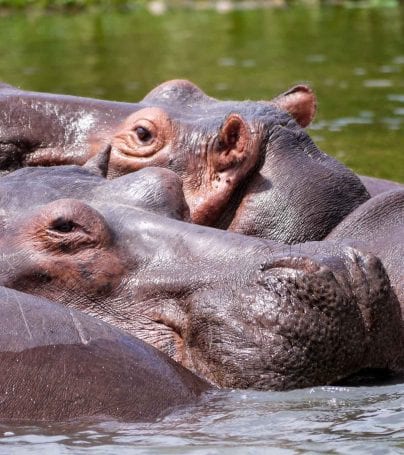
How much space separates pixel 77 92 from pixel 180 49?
6.73 meters

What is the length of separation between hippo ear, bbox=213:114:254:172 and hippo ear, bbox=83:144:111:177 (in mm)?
471

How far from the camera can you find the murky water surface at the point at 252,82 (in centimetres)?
436

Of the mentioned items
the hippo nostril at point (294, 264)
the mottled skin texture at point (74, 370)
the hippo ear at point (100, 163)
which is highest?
the hippo ear at point (100, 163)

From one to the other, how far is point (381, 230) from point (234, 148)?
84 cm

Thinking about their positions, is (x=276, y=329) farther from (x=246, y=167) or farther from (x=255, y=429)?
(x=246, y=167)

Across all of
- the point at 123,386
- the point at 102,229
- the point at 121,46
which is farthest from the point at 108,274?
the point at 121,46

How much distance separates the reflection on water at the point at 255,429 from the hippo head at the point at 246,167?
131cm

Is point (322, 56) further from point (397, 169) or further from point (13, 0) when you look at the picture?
point (13, 0)

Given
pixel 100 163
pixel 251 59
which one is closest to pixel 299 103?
pixel 100 163

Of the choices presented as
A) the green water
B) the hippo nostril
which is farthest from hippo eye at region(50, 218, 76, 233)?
the green water

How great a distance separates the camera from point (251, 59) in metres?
19.7

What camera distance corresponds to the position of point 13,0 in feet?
110

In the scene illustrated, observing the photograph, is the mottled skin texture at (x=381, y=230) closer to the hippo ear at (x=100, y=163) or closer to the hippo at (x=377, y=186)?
the hippo ear at (x=100, y=163)

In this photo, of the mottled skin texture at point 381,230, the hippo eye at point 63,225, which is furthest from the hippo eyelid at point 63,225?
the mottled skin texture at point 381,230
